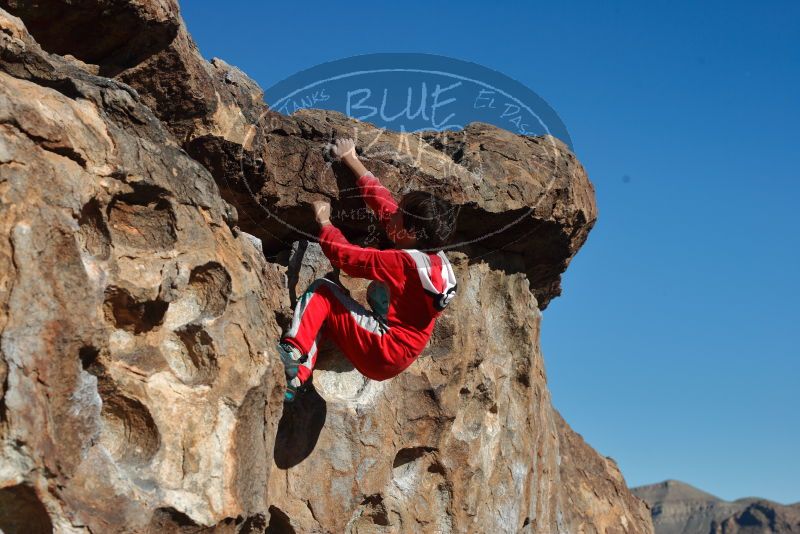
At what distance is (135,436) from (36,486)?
31.0 inches

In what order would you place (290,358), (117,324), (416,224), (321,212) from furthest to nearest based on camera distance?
(321,212)
(416,224)
(290,358)
(117,324)

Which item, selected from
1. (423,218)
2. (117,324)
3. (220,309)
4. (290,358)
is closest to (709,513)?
(423,218)

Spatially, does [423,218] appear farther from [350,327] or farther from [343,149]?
[343,149]

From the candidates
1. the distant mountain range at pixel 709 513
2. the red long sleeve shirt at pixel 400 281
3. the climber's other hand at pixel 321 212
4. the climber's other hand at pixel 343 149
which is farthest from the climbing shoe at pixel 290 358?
the distant mountain range at pixel 709 513

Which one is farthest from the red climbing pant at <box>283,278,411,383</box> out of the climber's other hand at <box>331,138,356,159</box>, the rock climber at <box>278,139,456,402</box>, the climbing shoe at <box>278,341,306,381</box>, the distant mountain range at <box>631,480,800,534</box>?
the distant mountain range at <box>631,480,800,534</box>

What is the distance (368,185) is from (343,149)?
43 cm

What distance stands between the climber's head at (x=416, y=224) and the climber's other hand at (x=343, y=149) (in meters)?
0.76

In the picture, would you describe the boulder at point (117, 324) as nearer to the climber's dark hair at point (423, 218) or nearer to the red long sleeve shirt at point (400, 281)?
the red long sleeve shirt at point (400, 281)

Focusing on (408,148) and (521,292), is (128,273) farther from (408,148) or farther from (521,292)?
(521,292)

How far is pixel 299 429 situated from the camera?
23.1 ft

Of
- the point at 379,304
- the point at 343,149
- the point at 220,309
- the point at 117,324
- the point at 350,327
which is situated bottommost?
the point at 117,324

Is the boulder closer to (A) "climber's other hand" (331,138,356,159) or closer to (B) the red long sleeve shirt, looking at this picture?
(B) the red long sleeve shirt

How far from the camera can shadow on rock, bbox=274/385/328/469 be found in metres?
6.95

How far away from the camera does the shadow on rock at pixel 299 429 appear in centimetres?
695
